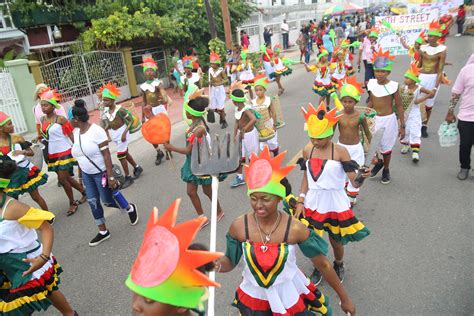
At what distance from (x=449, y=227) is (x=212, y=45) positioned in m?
13.2

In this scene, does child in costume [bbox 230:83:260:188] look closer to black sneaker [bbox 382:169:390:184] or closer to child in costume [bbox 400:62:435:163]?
black sneaker [bbox 382:169:390:184]

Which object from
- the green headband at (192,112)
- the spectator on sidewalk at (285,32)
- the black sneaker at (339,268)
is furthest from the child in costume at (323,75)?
the spectator on sidewalk at (285,32)

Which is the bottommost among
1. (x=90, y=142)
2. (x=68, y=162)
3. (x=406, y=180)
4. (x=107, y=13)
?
(x=406, y=180)

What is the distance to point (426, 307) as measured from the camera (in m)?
3.51

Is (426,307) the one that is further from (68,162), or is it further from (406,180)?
(68,162)

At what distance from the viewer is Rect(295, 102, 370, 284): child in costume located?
3508mm

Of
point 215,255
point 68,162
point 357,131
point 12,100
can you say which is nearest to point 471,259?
point 357,131

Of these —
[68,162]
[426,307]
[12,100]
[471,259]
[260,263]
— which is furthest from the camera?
[12,100]

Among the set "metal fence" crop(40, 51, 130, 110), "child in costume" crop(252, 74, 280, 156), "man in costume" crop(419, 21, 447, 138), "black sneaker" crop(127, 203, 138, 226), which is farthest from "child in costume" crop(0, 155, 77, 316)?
"metal fence" crop(40, 51, 130, 110)

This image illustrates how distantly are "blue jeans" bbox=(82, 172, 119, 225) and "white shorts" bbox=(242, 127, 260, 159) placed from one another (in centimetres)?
232

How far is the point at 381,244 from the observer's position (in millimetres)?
4512

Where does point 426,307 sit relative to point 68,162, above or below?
below

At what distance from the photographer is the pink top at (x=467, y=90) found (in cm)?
539

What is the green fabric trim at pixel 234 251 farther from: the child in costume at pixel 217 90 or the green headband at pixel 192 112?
the child in costume at pixel 217 90
